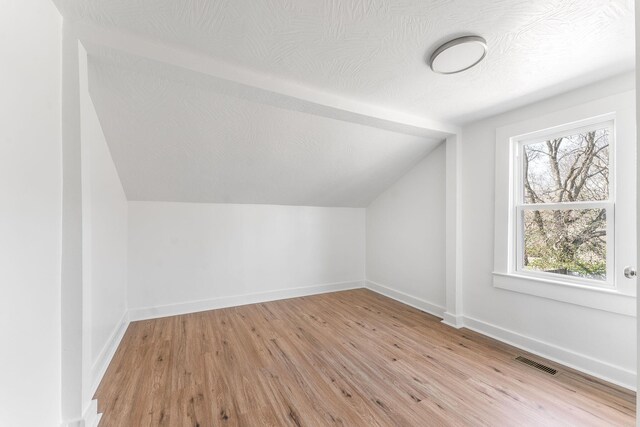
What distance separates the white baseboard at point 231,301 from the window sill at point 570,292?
2.30 m

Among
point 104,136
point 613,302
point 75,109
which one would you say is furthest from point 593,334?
point 104,136

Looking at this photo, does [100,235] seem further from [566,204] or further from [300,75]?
[566,204]

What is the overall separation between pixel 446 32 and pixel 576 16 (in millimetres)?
648

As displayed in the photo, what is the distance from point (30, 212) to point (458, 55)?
8.09 ft

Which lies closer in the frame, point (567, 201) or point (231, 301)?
point (567, 201)

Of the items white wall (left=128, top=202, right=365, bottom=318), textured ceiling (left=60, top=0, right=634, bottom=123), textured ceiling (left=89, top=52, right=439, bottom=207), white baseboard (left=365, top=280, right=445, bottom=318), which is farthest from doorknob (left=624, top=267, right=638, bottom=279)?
white wall (left=128, top=202, right=365, bottom=318)

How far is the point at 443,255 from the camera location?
3193 millimetres

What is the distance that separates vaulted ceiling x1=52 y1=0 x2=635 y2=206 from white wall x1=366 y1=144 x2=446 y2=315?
1.83 ft

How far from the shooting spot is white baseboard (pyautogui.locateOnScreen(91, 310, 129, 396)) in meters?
1.80

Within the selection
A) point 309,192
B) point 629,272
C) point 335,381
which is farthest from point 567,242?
point 309,192

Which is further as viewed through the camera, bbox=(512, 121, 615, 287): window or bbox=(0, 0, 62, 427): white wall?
bbox=(512, 121, 615, 287): window

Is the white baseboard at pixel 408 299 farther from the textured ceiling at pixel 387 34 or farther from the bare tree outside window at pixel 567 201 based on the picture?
the textured ceiling at pixel 387 34

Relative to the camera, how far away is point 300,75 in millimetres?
1951

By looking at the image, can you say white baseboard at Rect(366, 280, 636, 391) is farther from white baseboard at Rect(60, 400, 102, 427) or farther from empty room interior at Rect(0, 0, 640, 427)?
white baseboard at Rect(60, 400, 102, 427)
